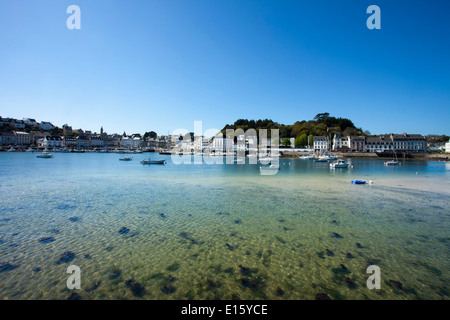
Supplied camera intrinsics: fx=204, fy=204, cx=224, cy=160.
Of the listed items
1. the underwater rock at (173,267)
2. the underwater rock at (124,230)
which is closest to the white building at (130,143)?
the underwater rock at (124,230)

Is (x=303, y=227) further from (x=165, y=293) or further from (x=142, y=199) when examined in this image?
(x=142, y=199)

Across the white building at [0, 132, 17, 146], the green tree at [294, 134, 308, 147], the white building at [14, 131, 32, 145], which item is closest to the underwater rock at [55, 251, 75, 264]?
the green tree at [294, 134, 308, 147]

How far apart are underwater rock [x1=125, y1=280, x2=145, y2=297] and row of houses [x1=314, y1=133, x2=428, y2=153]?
306ft

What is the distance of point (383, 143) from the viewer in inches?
3369

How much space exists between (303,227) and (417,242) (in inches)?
145

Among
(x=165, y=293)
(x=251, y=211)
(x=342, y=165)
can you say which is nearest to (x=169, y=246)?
(x=165, y=293)

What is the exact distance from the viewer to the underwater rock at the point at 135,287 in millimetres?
4453

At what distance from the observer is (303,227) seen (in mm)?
8422

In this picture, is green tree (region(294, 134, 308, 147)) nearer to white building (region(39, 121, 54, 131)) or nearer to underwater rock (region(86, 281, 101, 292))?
underwater rock (region(86, 281, 101, 292))

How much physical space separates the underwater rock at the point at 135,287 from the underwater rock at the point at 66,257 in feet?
7.57

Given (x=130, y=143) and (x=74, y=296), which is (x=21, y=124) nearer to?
(x=130, y=143)

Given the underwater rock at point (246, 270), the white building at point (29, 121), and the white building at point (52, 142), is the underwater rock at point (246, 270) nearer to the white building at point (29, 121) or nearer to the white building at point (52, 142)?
the white building at point (52, 142)

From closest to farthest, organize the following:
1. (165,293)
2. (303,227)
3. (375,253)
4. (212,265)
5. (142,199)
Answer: (165,293) → (212,265) → (375,253) → (303,227) → (142,199)

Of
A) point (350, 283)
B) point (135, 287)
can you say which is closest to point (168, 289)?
point (135, 287)
